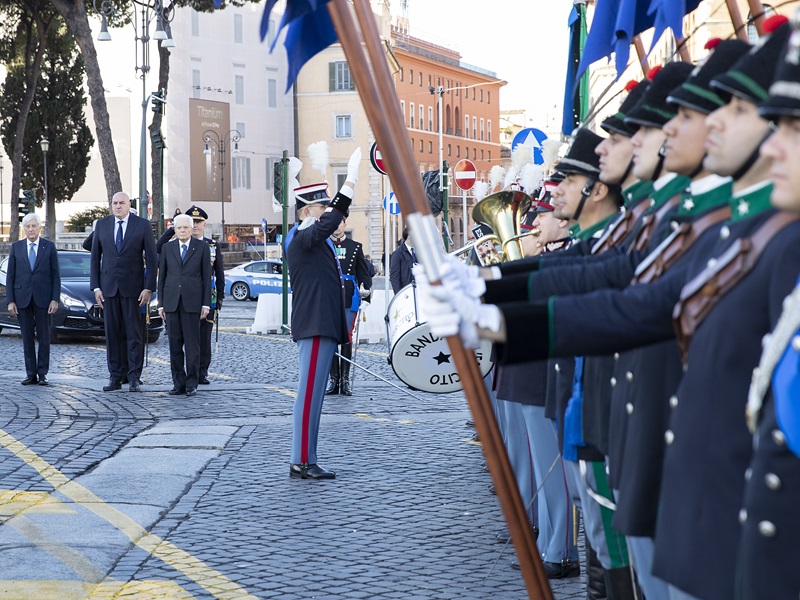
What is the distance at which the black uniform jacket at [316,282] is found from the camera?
8.10m

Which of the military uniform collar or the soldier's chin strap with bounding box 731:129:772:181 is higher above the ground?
the soldier's chin strap with bounding box 731:129:772:181

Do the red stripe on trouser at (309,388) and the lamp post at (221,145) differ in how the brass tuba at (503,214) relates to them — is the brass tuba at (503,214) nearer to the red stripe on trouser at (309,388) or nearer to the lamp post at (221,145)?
the red stripe on trouser at (309,388)

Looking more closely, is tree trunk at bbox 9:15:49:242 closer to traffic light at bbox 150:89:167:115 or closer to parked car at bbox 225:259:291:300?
parked car at bbox 225:259:291:300

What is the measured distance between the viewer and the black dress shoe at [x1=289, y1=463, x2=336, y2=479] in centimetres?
822

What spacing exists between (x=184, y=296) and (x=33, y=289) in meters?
2.06

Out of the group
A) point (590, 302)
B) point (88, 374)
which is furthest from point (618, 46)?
point (88, 374)

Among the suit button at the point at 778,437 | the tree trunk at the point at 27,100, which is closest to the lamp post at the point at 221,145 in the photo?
the tree trunk at the point at 27,100

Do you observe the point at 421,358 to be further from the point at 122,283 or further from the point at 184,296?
the point at 122,283

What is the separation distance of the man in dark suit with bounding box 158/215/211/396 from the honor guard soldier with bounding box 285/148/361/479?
517 centimetres

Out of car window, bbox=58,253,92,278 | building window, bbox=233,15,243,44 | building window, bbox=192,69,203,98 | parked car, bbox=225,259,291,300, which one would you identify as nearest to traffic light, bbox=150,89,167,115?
parked car, bbox=225,259,291,300

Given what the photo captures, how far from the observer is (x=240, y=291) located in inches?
1494

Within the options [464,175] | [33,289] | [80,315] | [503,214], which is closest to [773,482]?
[503,214]

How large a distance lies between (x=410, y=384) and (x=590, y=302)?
5.08m

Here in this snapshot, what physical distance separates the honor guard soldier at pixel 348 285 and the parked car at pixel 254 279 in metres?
22.7
